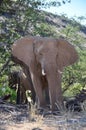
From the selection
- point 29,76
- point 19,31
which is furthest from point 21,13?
point 29,76

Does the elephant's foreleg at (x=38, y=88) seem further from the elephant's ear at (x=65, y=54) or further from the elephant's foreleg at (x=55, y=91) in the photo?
the elephant's ear at (x=65, y=54)

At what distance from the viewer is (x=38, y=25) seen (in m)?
10.6

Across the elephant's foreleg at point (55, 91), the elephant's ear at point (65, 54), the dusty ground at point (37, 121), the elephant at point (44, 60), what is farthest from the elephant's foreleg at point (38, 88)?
the dusty ground at point (37, 121)

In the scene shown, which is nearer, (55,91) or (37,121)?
(37,121)

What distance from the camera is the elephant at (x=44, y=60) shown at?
670 centimetres

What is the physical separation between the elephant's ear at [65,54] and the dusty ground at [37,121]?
1.21m

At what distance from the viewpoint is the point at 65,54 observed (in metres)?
7.11

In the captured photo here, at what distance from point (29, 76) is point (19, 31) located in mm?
3303

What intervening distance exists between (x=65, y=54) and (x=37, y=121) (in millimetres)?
2027

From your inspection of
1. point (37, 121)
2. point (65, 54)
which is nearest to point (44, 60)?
point (65, 54)

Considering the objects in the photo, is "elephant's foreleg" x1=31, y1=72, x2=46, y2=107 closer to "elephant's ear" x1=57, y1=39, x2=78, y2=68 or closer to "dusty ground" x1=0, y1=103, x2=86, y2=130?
"elephant's ear" x1=57, y1=39, x2=78, y2=68

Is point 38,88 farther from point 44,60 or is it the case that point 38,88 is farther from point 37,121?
point 37,121

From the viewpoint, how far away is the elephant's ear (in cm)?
701

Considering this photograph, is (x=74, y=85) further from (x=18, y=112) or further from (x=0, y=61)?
(x=18, y=112)
